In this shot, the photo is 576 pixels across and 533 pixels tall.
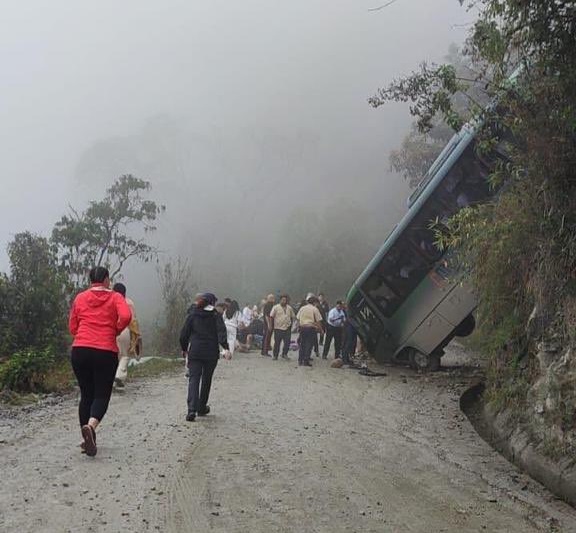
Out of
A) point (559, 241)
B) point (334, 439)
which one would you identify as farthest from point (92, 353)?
point (559, 241)

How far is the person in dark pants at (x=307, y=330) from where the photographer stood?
49.0 feet

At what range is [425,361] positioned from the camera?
44.4ft

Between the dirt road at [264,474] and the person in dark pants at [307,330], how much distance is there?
18.5 ft

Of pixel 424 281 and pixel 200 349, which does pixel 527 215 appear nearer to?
pixel 200 349

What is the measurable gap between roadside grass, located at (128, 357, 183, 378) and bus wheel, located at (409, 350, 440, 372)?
5352mm

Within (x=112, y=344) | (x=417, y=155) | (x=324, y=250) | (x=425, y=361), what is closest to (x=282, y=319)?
(x=425, y=361)

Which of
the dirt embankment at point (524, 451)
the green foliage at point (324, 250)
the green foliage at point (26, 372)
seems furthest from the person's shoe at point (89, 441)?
the green foliage at point (324, 250)

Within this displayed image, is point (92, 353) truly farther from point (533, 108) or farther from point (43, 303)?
point (43, 303)

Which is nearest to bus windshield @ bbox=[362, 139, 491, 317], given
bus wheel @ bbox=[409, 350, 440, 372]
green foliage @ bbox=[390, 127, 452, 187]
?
bus wheel @ bbox=[409, 350, 440, 372]

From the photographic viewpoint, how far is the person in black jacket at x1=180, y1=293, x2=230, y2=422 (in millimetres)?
7785

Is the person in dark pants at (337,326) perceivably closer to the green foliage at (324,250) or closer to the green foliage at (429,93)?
the green foliage at (429,93)

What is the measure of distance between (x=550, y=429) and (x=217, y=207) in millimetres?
61054

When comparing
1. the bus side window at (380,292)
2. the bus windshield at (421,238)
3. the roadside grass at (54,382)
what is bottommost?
the roadside grass at (54,382)

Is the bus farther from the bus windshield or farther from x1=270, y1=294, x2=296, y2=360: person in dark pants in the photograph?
x1=270, y1=294, x2=296, y2=360: person in dark pants
